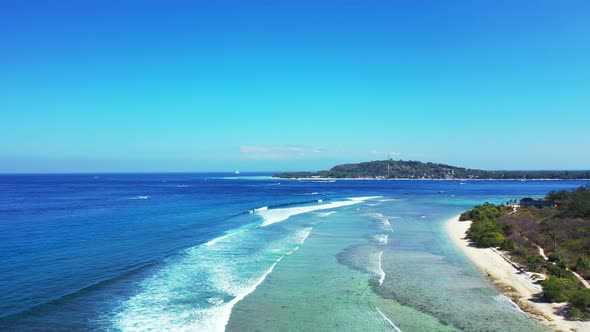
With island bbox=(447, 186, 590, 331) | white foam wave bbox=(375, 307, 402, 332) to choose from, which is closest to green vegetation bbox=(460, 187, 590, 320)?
island bbox=(447, 186, 590, 331)

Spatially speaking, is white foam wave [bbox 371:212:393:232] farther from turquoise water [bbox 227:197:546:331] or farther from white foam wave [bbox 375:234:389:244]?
turquoise water [bbox 227:197:546:331]

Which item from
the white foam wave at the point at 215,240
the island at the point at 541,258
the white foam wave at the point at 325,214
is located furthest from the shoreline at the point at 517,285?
the white foam wave at the point at 325,214

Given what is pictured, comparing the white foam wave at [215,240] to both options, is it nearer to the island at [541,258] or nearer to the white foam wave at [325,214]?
the island at [541,258]

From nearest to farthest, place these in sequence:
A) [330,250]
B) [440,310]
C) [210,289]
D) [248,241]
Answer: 1. [440,310]
2. [210,289]
3. [330,250]
4. [248,241]

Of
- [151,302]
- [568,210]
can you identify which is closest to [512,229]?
[568,210]

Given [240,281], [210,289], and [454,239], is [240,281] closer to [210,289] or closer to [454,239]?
[210,289]

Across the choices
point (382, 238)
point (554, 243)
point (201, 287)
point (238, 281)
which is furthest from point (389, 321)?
point (382, 238)

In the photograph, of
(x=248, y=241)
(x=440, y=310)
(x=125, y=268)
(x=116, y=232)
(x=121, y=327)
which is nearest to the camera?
(x=121, y=327)
